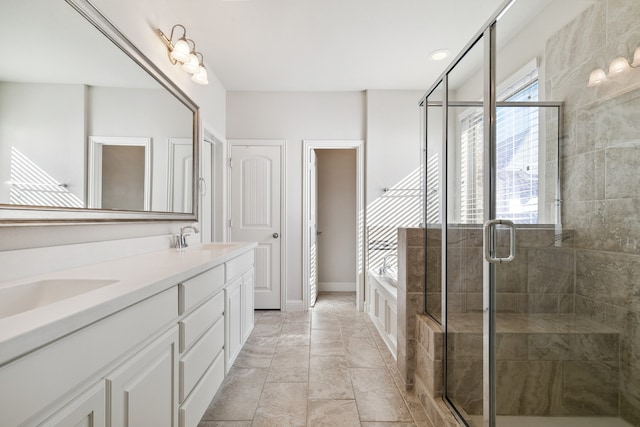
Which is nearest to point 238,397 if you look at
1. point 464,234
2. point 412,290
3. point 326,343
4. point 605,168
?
point 326,343

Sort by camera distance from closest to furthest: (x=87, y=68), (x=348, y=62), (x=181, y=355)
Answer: (x=181, y=355) → (x=87, y=68) → (x=348, y=62)

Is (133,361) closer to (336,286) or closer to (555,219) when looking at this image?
(555,219)

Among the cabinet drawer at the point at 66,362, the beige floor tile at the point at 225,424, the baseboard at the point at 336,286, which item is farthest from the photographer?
the baseboard at the point at 336,286

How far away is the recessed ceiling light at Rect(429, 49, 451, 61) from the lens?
9.06 ft

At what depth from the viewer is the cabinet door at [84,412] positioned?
0.66 metres

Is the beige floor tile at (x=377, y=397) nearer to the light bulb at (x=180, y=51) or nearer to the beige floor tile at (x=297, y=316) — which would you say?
the beige floor tile at (x=297, y=316)

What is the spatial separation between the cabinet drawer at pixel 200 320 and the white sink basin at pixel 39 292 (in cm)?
38

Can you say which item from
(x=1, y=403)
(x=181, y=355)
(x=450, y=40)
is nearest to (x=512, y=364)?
(x=181, y=355)

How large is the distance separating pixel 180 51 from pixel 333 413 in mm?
2556

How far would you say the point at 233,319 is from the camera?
6.67 ft

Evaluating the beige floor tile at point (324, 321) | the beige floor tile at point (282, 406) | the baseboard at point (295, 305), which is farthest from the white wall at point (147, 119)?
the baseboard at point (295, 305)

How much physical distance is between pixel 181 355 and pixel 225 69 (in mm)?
2838

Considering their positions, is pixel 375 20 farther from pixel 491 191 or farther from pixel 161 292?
pixel 161 292

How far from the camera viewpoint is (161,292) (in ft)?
3.59
